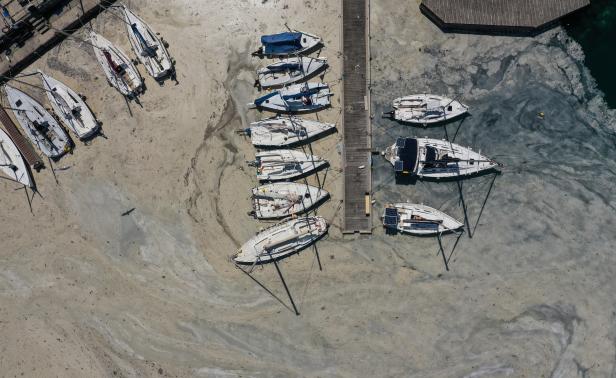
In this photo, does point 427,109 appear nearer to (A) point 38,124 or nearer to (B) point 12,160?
(A) point 38,124

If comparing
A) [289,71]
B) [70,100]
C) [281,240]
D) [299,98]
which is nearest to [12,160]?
[70,100]

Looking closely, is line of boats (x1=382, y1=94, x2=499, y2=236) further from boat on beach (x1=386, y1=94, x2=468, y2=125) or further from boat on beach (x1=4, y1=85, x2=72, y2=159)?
boat on beach (x1=4, y1=85, x2=72, y2=159)

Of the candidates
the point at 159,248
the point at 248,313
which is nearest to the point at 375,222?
the point at 248,313

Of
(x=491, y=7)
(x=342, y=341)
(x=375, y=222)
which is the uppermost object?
(x=491, y=7)

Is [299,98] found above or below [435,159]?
above

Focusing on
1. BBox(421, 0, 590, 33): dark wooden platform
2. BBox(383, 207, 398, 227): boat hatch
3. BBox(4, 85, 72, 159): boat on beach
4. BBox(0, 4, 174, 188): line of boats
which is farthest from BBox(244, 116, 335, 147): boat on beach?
BBox(4, 85, 72, 159): boat on beach

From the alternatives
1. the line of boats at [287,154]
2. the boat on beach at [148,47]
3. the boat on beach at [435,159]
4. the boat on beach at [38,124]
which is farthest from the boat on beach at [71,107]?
the boat on beach at [435,159]

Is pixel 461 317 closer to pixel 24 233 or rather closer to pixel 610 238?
pixel 610 238

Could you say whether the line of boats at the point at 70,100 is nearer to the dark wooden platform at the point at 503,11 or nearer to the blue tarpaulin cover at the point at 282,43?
the blue tarpaulin cover at the point at 282,43
